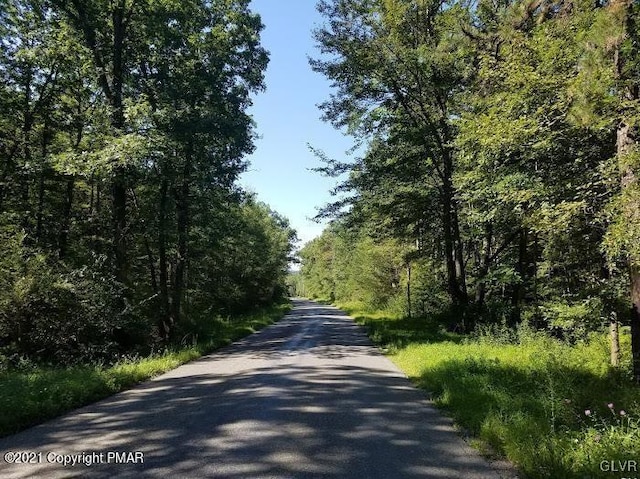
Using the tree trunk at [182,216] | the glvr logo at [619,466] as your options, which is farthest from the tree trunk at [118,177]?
the glvr logo at [619,466]

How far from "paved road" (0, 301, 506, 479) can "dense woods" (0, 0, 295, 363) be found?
14.8 feet

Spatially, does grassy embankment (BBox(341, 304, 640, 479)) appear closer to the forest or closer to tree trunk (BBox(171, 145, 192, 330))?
the forest

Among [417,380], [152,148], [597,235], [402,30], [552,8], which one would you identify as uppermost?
[402,30]

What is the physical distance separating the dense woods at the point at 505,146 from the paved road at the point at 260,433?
3.97 m

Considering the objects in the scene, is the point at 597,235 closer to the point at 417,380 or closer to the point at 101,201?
the point at 417,380

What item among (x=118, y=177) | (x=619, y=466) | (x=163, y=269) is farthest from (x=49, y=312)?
(x=619, y=466)

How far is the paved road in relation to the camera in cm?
472

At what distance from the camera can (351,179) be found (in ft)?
63.8

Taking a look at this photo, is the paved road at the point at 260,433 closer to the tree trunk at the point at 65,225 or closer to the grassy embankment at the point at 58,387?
the grassy embankment at the point at 58,387

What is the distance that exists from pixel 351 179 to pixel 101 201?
12934 millimetres

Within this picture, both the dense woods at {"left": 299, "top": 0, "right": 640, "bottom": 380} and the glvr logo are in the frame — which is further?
the dense woods at {"left": 299, "top": 0, "right": 640, "bottom": 380}

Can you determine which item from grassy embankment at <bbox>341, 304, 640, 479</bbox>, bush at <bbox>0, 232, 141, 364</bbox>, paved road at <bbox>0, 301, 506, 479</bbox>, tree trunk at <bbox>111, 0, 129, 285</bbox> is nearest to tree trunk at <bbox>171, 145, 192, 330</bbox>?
tree trunk at <bbox>111, 0, 129, 285</bbox>

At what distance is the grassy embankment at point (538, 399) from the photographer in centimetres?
454

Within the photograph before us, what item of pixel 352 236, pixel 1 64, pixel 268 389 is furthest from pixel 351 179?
pixel 1 64
